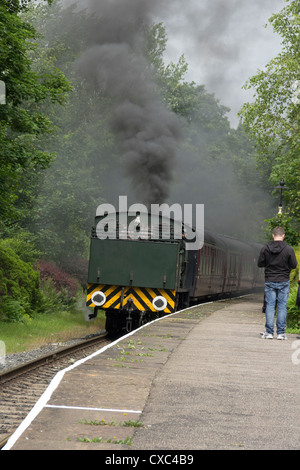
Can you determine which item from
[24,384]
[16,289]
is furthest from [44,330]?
[24,384]

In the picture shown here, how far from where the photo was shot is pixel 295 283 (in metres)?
17.5

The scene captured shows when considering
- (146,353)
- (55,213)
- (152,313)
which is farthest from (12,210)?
(55,213)

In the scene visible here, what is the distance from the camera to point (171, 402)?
5.57 meters

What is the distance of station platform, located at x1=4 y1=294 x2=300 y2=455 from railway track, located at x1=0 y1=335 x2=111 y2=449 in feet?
2.45

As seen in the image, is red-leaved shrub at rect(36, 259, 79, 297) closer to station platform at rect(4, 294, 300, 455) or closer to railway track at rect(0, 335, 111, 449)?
railway track at rect(0, 335, 111, 449)

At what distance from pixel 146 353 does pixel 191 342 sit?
170 centimetres

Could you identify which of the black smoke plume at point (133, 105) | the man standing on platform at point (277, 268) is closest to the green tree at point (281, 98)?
the black smoke plume at point (133, 105)

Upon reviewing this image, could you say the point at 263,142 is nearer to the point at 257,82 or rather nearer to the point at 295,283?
the point at 257,82

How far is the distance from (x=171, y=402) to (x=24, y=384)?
14.0 ft

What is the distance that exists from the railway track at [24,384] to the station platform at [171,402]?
2.45 ft

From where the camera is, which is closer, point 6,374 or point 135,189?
point 6,374

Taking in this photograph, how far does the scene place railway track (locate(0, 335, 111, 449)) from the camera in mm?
6883

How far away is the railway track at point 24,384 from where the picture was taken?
6883 millimetres
